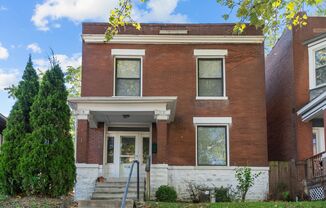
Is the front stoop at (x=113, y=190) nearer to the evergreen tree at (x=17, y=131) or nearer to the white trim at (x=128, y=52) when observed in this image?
the evergreen tree at (x=17, y=131)

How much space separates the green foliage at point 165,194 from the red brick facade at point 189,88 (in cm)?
198

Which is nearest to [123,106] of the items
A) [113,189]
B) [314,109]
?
[113,189]

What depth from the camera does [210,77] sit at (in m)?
19.5

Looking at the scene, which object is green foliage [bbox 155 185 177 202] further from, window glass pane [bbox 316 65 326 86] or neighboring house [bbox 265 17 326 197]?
window glass pane [bbox 316 65 326 86]

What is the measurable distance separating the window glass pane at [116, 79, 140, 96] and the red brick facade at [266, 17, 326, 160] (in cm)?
596

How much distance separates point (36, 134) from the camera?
12.8 meters

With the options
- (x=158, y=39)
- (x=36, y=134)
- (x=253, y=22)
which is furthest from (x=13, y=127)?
(x=158, y=39)

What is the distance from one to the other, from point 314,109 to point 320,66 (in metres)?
2.26

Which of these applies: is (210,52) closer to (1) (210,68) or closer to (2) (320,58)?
(1) (210,68)

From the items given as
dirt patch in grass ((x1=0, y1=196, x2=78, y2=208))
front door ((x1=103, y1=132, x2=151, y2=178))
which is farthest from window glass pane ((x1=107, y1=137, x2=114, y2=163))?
dirt patch in grass ((x1=0, y1=196, x2=78, y2=208))

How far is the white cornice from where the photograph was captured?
63.3 ft

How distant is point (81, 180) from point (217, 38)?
743 cm

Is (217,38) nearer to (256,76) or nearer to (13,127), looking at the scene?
(256,76)

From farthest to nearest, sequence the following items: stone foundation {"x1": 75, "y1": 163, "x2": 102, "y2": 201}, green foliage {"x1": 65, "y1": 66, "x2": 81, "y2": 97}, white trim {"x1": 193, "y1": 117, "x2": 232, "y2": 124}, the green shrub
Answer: green foliage {"x1": 65, "y1": 66, "x2": 81, "y2": 97} < white trim {"x1": 193, "y1": 117, "x2": 232, "y2": 124} < the green shrub < stone foundation {"x1": 75, "y1": 163, "x2": 102, "y2": 201}
